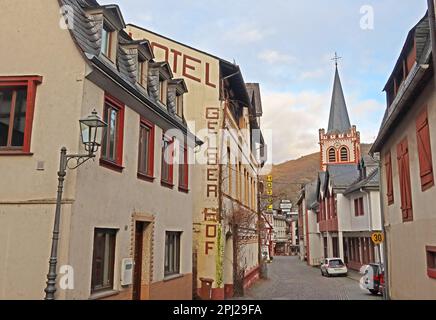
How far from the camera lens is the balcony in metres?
37.9

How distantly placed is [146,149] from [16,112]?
13.2 feet

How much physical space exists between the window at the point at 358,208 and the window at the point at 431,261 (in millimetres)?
21766

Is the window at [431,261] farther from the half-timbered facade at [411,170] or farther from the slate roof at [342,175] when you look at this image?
the slate roof at [342,175]

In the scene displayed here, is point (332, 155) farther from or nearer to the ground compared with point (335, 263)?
farther from the ground

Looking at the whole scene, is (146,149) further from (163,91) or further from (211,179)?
(211,179)

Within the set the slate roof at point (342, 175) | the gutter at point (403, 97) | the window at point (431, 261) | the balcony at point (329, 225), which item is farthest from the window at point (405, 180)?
the balcony at point (329, 225)

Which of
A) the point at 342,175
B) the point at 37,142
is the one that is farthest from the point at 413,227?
the point at 342,175

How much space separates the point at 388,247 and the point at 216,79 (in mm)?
9751

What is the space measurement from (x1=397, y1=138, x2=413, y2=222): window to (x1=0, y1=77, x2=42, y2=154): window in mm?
10481

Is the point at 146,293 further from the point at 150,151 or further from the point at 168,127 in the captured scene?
the point at 168,127

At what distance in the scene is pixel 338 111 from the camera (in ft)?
256

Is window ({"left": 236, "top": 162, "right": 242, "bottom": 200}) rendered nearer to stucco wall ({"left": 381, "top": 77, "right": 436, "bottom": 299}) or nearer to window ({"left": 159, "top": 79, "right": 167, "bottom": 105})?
stucco wall ({"left": 381, "top": 77, "right": 436, "bottom": 299})

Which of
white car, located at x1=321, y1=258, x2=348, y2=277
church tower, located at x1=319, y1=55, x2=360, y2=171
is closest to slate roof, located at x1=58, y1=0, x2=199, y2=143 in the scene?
white car, located at x1=321, y1=258, x2=348, y2=277

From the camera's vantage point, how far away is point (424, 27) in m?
11.5
